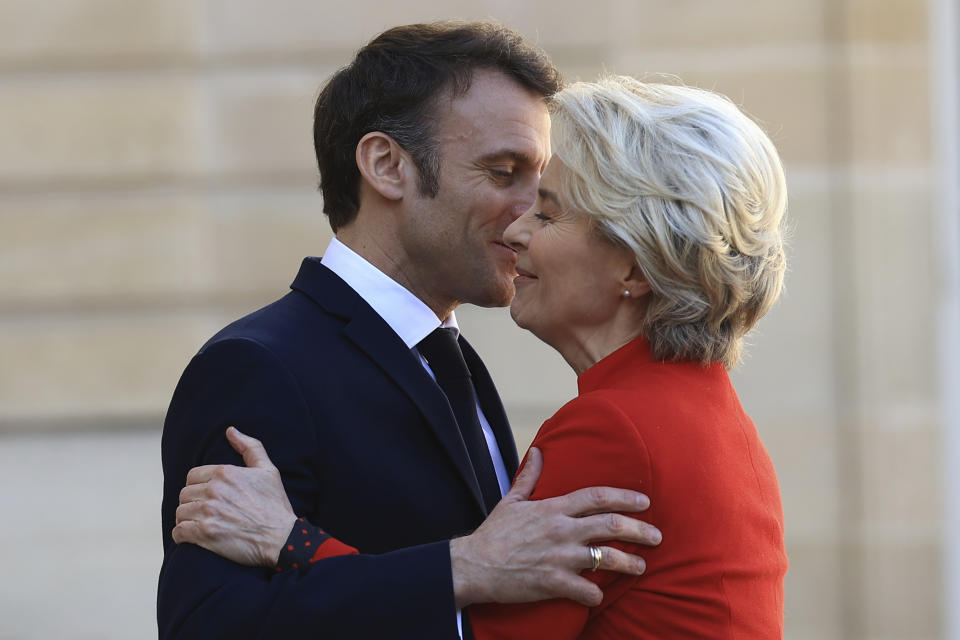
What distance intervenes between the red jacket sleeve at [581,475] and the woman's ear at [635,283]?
0.24 metres

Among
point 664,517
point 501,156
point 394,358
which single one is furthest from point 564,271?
point 501,156

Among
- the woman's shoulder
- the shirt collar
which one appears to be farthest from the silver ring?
the shirt collar

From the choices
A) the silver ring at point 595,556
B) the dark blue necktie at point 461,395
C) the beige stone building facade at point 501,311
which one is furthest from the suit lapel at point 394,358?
the beige stone building facade at point 501,311

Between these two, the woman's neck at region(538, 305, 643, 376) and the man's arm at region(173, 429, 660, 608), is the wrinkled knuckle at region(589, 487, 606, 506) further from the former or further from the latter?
the woman's neck at region(538, 305, 643, 376)

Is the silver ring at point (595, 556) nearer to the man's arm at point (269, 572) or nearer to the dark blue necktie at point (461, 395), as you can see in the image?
the man's arm at point (269, 572)

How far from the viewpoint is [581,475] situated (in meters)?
1.85

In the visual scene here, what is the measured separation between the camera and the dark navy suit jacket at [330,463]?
73.9 inches

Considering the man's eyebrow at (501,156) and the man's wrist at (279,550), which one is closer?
the man's wrist at (279,550)

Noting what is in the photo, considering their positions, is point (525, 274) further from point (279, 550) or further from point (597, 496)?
point (279, 550)

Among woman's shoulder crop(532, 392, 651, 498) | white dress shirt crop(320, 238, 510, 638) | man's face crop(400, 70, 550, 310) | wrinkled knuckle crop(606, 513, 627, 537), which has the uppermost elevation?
man's face crop(400, 70, 550, 310)

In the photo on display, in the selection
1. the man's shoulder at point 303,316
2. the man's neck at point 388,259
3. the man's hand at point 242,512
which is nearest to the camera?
the man's hand at point 242,512

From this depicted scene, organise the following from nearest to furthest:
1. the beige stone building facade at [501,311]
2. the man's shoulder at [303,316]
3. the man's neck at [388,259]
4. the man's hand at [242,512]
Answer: the man's hand at [242,512]
the man's shoulder at [303,316]
the man's neck at [388,259]
the beige stone building facade at [501,311]

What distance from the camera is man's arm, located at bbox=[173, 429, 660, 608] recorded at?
1.80 m

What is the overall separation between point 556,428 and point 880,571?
3.30 meters
